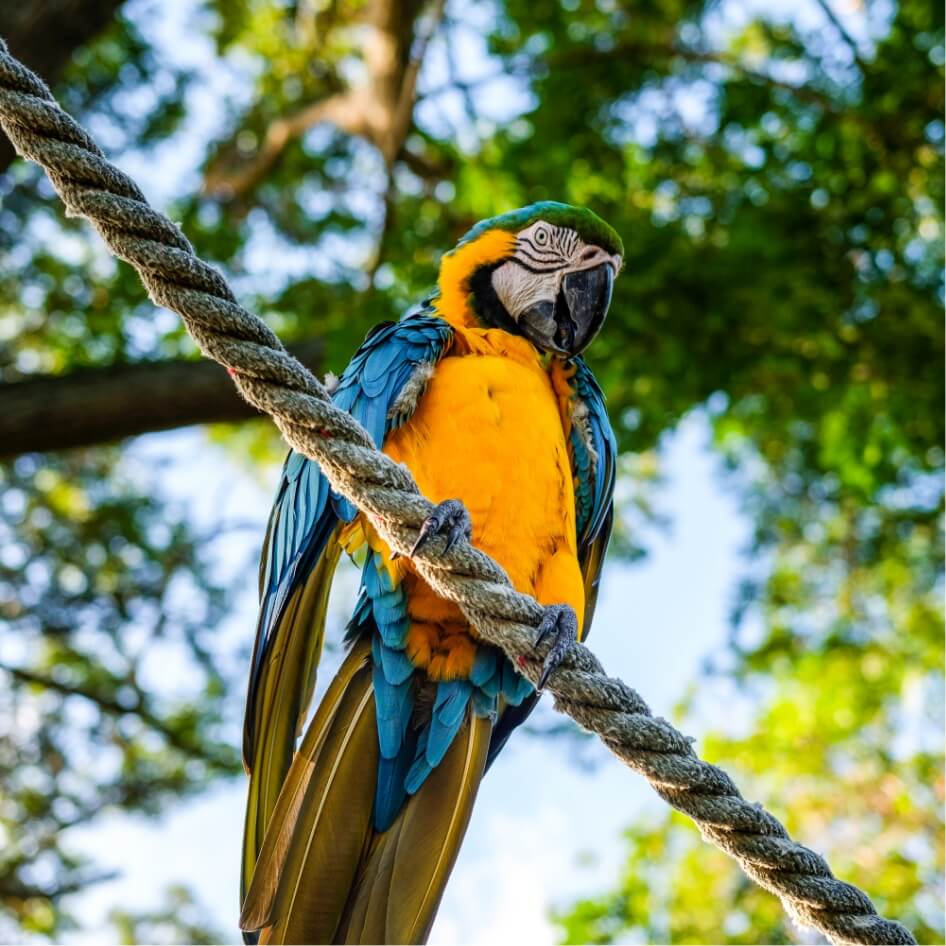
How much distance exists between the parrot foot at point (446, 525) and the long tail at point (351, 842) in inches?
18.4

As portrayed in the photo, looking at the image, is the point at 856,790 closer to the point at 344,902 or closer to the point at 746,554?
the point at 746,554

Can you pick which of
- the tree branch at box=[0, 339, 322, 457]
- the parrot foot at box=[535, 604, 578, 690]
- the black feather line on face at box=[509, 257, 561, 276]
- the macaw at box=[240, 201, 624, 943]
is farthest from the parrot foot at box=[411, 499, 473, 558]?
the tree branch at box=[0, 339, 322, 457]

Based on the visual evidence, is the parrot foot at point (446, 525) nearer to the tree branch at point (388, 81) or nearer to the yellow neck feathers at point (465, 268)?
the yellow neck feathers at point (465, 268)

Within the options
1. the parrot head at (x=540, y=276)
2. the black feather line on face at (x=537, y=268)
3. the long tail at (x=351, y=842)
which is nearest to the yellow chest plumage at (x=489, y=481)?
the long tail at (x=351, y=842)

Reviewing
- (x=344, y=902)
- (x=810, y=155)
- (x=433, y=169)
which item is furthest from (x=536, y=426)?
(x=433, y=169)

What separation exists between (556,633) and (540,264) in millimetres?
1171

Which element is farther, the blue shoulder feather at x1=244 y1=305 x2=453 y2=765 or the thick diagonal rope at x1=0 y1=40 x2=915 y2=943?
the blue shoulder feather at x1=244 y1=305 x2=453 y2=765

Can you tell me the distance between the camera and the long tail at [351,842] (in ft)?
6.65

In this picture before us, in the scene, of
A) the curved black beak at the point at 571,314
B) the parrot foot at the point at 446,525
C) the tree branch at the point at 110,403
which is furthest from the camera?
the tree branch at the point at 110,403

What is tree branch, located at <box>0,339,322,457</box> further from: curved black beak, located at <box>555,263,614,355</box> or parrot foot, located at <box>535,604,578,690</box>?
parrot foot, located at <box>535,604,578,690</box>

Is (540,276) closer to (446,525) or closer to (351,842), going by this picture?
(446,525)

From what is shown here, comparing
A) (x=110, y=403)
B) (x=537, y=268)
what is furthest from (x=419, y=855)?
(x=110, y=403)

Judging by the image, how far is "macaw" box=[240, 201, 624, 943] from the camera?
2.08 metres

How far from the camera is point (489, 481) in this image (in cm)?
244
